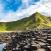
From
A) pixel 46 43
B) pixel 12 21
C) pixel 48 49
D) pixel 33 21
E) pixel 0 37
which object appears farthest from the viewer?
pixel 12 21

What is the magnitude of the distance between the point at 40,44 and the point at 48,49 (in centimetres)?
111

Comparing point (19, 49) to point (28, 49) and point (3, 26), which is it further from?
point (3, 26)

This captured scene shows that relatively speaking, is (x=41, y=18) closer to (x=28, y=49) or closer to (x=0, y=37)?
(x=0, y=37)

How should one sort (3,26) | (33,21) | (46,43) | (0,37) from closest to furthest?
(46,43)
(0,37)
(33,21)
(3,26)

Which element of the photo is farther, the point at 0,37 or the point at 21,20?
the point at 21,20

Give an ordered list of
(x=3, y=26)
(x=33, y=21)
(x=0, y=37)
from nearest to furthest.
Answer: (x=0, y=37), (x=33, y=21), (x=3, y=26)

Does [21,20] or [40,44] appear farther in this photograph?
[21,20]

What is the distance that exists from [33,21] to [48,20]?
12.5 meters

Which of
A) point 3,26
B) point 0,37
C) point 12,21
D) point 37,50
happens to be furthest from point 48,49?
point 12,21

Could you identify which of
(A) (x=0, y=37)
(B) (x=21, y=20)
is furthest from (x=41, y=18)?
(A) (x=0, y=37)

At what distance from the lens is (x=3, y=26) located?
7254 inches

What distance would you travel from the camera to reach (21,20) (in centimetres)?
19512

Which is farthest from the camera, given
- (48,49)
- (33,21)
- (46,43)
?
(33,21)

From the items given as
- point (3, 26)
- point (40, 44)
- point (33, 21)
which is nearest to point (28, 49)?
point (40, 44)
